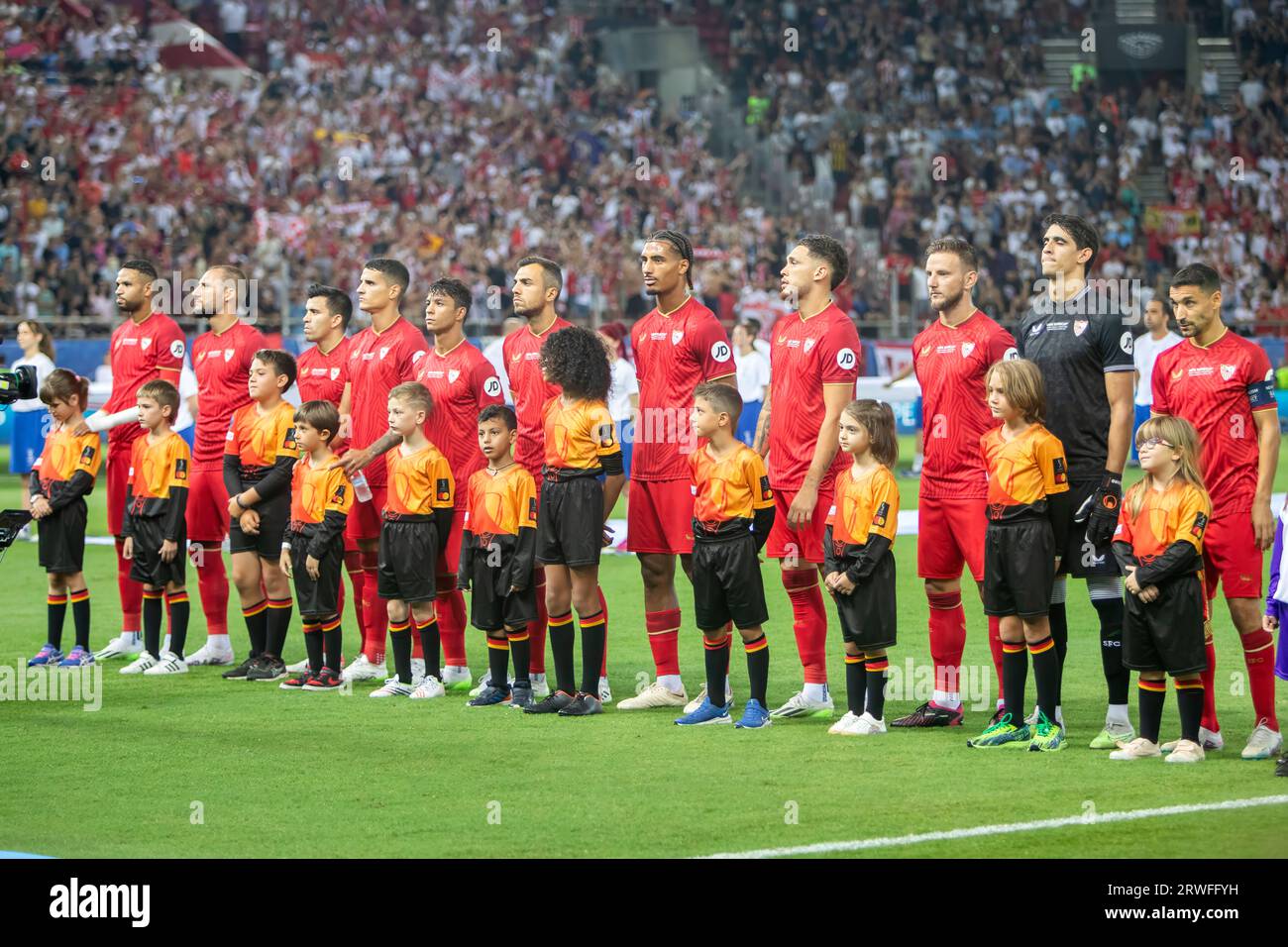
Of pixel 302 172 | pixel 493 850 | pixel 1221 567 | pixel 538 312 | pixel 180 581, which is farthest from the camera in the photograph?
pixel 302 172

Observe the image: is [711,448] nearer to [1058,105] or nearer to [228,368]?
[228,368]

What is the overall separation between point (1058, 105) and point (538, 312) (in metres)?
25.7

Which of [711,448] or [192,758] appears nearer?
[192,758]

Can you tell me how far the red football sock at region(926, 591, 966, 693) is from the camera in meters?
8.38

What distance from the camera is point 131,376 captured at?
10.8 meters

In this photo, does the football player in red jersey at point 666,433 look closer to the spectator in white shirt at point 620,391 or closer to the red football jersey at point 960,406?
the red football jersey at point 960,406

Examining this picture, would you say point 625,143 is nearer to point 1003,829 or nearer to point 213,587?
point 213,587

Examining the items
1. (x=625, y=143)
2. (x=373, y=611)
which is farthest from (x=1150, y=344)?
(x=625, y=143)

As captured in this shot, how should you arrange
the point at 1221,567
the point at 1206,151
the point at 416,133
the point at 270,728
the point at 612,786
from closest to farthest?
the point at 612,786 → the point at 1221,567 → the point at 270,728 → the point at 416,133 → the point at 1206,151

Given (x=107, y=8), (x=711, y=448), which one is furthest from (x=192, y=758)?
(x=107, y=8)

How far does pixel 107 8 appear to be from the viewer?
31.1m

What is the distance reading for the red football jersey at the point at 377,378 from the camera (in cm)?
985

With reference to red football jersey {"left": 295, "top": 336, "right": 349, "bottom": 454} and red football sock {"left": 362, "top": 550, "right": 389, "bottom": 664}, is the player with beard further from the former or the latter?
red football jersey {"left": 295, "top": 336, "right": 349, "bottom": 454}

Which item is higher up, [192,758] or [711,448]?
[711,448]
